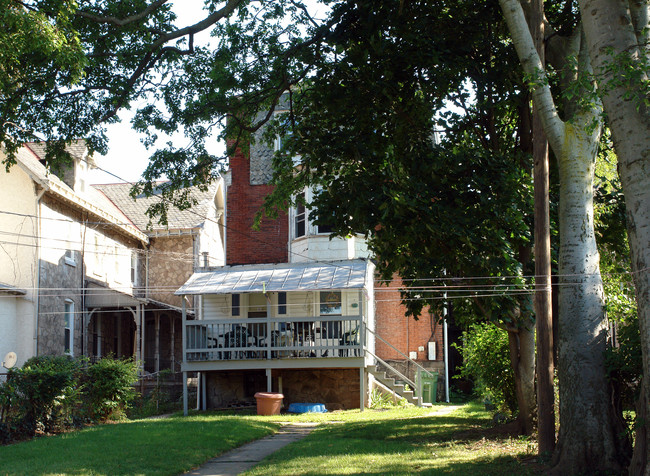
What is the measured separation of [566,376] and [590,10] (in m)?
5.16

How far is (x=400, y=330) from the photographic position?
92.3ft

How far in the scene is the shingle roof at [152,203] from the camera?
30141 mm

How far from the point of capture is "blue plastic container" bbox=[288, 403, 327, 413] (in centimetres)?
2186

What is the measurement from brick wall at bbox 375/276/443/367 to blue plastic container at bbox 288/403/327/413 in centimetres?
649

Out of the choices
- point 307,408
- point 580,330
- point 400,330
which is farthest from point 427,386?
point 580,330

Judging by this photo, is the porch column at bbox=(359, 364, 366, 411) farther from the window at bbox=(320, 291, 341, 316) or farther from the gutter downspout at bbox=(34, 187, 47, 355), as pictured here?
the gutter downspout at bbox=(34, 187, 47, 355)

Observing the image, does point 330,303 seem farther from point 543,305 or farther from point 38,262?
point 543,305

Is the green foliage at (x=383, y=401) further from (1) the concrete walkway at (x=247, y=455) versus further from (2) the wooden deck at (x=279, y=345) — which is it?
(1) the concrete walkway at (x=247, y=455)

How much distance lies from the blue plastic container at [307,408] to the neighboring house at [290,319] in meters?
1.02

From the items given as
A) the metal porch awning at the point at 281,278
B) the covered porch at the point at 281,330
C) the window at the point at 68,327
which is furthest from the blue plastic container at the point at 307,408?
the window at the point at 68,327

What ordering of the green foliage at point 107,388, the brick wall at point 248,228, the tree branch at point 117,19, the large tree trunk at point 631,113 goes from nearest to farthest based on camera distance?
the large tree trunk at point 631,113 < the tree branch at point 117,19 < the green foliage at point 107,388 < the brick wall at point 248,228

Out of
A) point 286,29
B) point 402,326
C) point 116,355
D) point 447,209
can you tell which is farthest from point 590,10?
point 116,355

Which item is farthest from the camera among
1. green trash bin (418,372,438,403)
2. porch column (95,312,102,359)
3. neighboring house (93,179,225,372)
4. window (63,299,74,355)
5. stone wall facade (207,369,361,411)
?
neighboring house (93,179,225,372)

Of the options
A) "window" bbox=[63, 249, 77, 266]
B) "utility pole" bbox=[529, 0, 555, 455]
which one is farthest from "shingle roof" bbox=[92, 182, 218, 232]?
"utility pole" bbox=[529, 0, 555, 455]
